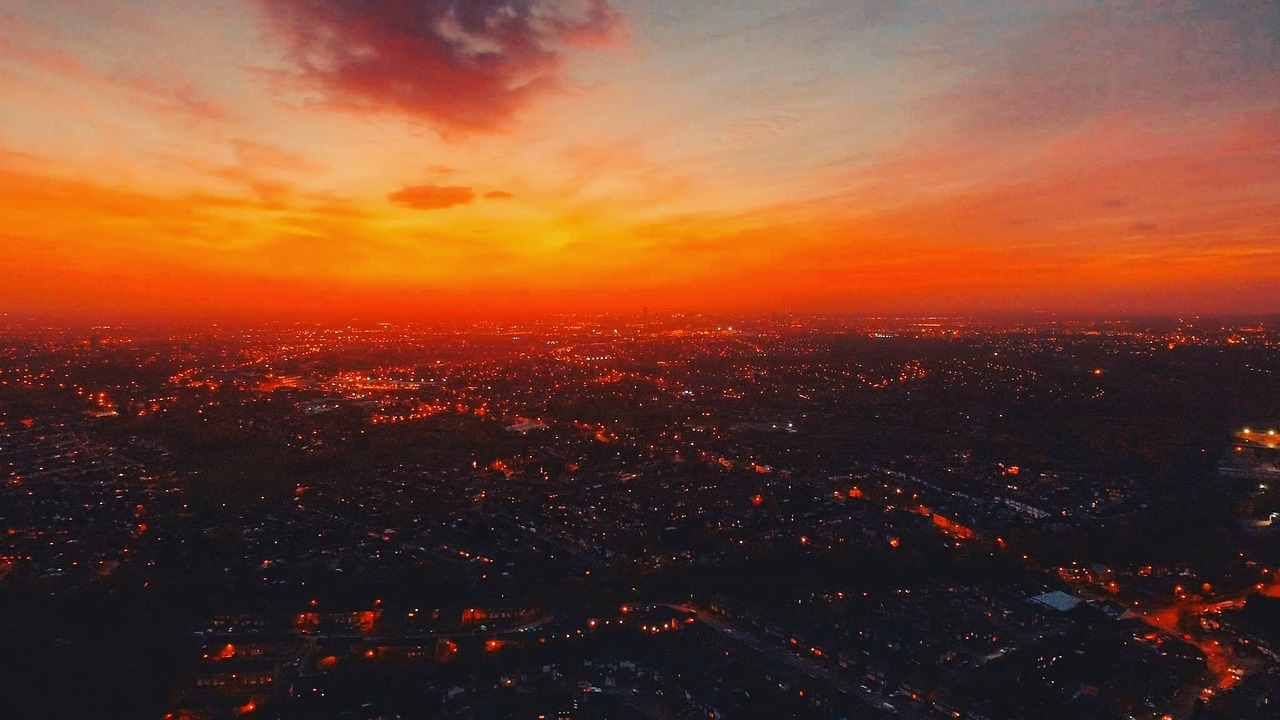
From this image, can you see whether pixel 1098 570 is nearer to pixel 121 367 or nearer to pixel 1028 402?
pixel 1028 402

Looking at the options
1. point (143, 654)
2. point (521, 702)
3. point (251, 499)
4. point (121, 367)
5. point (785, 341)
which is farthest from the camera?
point (785, 341)

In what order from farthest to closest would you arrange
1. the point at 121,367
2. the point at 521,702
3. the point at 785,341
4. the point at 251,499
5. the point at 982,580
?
the point at 785,341
the point at 121,367
the point at 251,499
the point at 982,580
the point at 521,702

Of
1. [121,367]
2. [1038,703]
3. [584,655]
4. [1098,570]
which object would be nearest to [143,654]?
[584,655]

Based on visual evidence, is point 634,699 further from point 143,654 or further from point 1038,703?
point 143,654

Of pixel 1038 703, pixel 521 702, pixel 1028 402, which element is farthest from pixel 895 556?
pixel 1028 402

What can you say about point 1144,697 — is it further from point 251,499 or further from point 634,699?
point 251,499

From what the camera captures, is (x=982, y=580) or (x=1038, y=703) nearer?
(x=1038, y=703)

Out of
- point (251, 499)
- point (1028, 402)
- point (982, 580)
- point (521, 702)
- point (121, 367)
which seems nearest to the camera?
point (521, 702)

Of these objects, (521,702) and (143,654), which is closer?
(521,702)

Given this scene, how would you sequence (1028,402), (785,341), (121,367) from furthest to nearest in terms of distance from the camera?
1. (785,341)
2. (121,367)
3. (1028,402)
